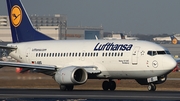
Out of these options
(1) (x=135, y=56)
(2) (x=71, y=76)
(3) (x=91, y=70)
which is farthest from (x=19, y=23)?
(1) (x=135, y=56)

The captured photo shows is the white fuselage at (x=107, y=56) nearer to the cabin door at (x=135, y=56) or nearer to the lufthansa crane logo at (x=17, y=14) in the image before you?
the cabin door at (x=135, y=56)

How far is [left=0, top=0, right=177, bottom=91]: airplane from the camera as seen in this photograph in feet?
138

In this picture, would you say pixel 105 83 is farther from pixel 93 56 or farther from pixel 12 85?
pixel 12 85

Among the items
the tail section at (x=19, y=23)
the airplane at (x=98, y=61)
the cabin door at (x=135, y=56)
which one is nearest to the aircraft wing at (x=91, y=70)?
the airplane at (x=98, y=61)

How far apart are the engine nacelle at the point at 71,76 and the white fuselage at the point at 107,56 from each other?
63.2 inches

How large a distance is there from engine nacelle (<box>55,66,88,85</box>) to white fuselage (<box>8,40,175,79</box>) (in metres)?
1.61

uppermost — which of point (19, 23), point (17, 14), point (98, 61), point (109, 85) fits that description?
point (17, 14)

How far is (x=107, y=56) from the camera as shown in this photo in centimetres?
4412

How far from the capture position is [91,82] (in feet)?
186

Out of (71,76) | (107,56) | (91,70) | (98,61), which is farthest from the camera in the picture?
(98,61)

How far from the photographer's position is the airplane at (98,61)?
42094 millimetres

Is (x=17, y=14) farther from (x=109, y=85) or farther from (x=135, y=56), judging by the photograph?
(x=135, y=56)

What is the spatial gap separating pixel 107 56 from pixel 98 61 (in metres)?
0.87

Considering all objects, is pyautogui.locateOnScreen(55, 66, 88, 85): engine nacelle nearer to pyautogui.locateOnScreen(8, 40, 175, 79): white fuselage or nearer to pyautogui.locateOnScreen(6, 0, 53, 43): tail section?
pyautogui.locateOnScreen(8, 40, 175, 79): white fuselage
